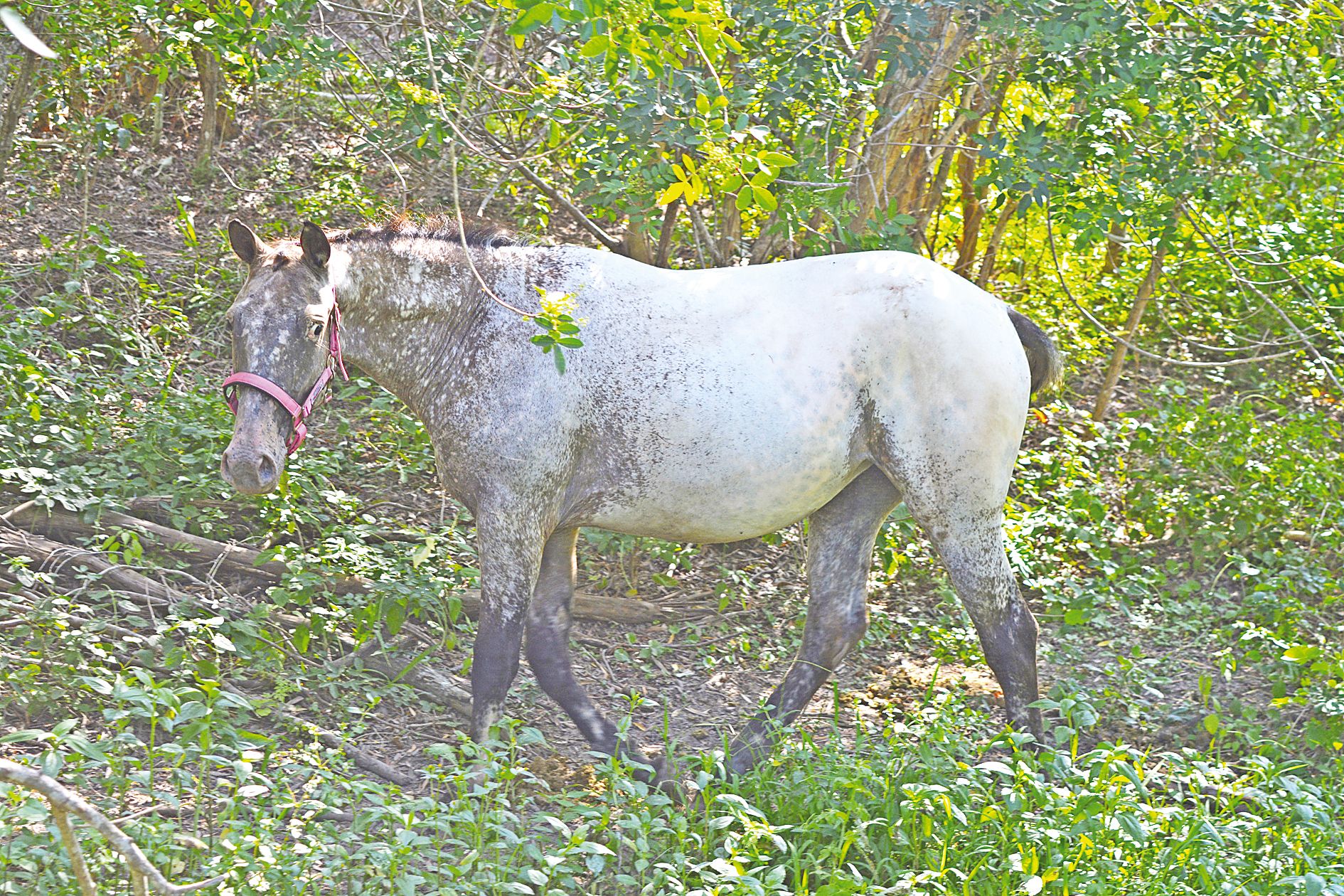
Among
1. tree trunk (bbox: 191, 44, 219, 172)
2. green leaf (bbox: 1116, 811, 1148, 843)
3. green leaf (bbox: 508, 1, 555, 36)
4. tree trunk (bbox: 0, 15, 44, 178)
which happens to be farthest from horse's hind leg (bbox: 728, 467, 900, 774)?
tree trunk (bbox: 191, 44, 219, 172)

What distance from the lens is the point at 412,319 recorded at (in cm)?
423

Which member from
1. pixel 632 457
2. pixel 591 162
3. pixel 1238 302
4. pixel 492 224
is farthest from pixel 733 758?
pixel 1238 302

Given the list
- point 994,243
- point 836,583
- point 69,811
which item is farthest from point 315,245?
A: point 994,243

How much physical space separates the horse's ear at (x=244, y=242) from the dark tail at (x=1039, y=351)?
2729 mm

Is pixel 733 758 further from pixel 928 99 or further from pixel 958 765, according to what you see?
pixel 928 99

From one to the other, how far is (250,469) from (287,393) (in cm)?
27

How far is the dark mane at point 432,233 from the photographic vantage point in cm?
422

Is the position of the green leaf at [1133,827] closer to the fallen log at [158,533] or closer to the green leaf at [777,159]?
the green leaf at [777,159]

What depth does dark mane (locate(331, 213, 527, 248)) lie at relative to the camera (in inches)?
166

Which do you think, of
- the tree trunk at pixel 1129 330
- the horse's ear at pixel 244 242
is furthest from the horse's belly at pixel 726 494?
the tree trunk at pixel 1129 330

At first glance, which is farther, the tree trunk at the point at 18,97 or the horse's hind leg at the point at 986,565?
the tree trunk at the point at 18,97

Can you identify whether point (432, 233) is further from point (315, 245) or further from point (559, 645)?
point (559, 645)

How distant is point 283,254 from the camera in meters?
3.97

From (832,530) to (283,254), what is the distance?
2260 millimetres
